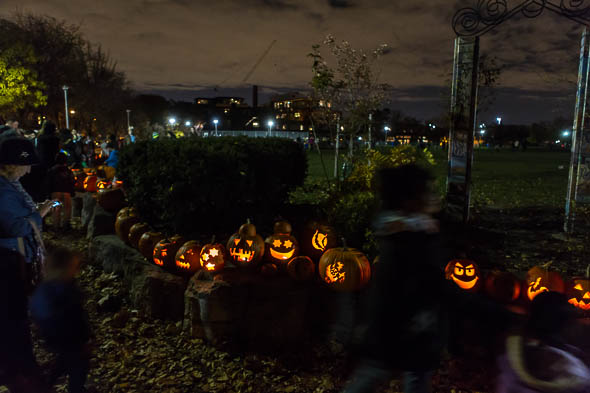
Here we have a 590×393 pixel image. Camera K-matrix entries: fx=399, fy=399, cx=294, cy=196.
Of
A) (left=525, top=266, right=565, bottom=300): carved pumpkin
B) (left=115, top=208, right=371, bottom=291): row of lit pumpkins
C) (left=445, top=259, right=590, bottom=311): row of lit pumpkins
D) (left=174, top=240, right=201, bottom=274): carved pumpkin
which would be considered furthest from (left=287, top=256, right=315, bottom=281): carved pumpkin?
(left=525, top=266, right=565, bottom=300): carved pumpkin

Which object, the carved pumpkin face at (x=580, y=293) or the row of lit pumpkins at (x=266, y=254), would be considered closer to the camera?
the carved pumpkin face at (x=580, y=293)

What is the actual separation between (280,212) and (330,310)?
336 cm

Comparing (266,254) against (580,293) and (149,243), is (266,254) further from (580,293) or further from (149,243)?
(580,293)

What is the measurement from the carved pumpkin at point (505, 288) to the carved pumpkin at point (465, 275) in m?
0.21

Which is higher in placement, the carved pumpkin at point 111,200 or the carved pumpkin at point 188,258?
the carved pumpkin at point 111,200

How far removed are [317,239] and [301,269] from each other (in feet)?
3.81

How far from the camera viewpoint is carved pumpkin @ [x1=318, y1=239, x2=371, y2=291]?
15.3ft

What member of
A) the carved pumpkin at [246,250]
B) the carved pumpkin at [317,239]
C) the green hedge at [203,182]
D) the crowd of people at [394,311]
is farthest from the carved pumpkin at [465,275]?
the green hedge at [203,182]

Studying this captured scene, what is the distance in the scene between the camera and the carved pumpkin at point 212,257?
5.24m

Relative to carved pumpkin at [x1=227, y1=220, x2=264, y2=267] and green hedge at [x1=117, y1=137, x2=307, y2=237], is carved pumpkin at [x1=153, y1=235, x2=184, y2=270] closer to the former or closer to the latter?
green hedge at [x1=117, y1=137, x2=307, y2=237]

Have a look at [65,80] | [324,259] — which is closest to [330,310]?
[324,259]

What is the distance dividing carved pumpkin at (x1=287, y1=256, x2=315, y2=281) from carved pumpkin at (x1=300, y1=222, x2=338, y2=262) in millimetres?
922

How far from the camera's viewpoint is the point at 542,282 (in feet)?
14.9

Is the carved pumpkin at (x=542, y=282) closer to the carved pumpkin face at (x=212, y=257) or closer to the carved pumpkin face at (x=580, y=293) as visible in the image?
the carved pumpkin face at (x=580, y=293)
